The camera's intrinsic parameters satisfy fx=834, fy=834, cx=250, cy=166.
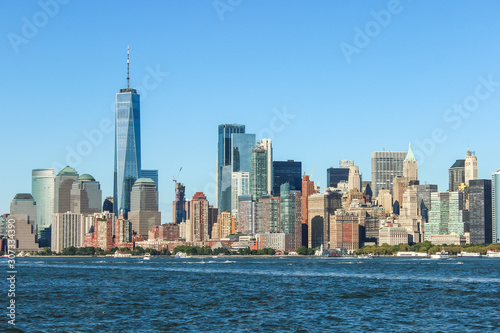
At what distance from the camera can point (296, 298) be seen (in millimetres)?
103500

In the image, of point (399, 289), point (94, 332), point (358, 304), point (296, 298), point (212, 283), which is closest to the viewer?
point (94, 332)

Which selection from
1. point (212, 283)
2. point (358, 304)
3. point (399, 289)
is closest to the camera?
point (358, 304)

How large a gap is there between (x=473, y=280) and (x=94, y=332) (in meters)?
88.3

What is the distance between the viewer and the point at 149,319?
80.8 meters

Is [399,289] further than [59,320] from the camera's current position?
Yes

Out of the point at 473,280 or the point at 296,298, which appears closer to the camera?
the point at 296,298

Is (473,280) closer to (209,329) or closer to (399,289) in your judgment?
(399,289)

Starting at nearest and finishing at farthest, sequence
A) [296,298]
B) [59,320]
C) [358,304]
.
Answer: [59,320] < [358,304] < [296,298]

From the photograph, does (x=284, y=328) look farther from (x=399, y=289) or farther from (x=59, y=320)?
(x=399, y=289)

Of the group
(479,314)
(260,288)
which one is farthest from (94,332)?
(260,288)

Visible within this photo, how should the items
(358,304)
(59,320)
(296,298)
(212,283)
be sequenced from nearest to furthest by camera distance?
(59,320), (358,304), (296,298), (212,283)

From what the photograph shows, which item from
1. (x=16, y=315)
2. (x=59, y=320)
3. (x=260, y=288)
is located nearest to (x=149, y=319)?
(x=59, y=320)

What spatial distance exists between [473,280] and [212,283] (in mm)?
44777

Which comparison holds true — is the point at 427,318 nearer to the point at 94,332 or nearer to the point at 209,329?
the point at 209,329
